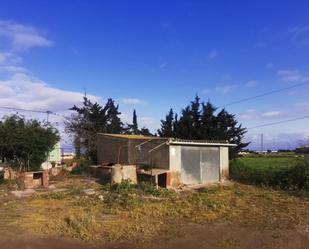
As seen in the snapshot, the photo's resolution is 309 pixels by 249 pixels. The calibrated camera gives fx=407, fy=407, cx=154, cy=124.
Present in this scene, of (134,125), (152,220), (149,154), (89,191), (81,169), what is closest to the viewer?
(152,220)

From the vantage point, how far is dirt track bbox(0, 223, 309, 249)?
8875 mm

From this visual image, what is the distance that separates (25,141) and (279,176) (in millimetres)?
13202

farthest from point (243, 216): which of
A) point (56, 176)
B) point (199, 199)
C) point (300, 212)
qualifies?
point (56, 176)

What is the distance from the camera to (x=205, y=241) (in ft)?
30.2

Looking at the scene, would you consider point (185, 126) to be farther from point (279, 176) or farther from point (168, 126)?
point (279, 176)

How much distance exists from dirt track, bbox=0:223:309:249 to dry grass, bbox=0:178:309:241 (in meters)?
0.42

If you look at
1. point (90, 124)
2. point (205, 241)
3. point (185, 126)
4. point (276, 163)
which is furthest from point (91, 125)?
point (205, 241)

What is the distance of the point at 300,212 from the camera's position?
12875 mm

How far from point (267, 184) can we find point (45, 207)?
11.6 meters

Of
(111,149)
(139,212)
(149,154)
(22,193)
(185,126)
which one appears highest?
(185,126)

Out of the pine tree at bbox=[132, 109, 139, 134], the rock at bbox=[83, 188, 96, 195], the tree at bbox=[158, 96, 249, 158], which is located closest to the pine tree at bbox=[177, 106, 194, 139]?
the tree at bbox=[158, 96, 249, 158]

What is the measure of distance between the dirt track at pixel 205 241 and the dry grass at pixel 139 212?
0.42 meters

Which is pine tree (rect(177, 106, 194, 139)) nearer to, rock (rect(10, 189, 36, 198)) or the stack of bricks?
the stack of bricks

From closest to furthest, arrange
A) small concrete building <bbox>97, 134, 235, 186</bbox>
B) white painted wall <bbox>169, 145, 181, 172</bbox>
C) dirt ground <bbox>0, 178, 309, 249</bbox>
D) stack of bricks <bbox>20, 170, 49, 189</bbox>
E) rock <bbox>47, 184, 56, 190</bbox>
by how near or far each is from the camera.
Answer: dirt ground <bbox>0, 178, 309, 249</bbox>, rock <bbox>47, 184, 56, 190</bbox>, stack of bricks <bbox>20, 170, 49, 189</bbox>, white painted wall <bbox>169, 145, 181, 172</bbox>, small concrete building <bbox>97, 134, 235, 186</bbox>
